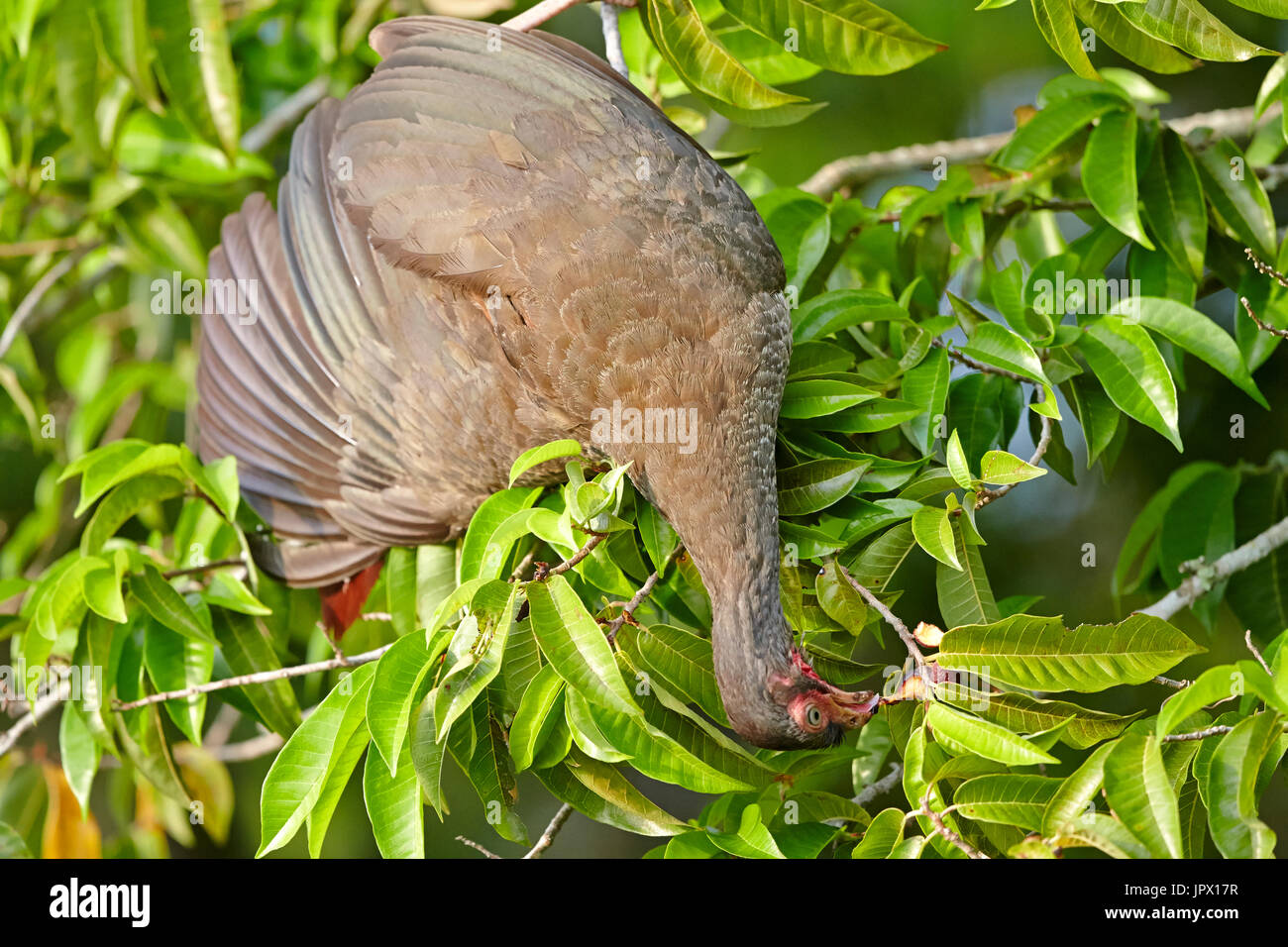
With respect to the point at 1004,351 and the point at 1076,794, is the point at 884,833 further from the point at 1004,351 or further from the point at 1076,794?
the point at 1004,351

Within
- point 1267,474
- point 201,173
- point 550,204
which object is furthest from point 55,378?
point 1267,474

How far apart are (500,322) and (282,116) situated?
1635 mm

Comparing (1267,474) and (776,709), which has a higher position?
(1267,474)

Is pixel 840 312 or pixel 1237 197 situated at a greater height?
pixel 1237 197

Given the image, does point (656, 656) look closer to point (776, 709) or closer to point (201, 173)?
point (776, 709)

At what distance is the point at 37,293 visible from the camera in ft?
9.68

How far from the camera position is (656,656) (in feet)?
5.42

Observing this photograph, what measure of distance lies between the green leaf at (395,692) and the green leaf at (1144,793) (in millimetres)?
851

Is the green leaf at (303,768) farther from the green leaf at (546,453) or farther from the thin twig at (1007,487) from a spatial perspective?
the thin twig at (1007,487)

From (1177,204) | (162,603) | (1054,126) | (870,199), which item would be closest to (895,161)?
(870,199)

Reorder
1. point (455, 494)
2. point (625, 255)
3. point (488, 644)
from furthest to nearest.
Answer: point (455, 494)
point (625, 255)
point (488, 644)

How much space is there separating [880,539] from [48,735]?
321 centimetres

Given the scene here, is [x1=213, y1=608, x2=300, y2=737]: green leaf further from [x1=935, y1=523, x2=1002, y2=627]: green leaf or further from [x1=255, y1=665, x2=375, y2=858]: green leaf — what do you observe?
[x1=935, y1=523, x2=1002, y2=627]: green leaf

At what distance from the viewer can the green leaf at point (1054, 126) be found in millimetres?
2104
